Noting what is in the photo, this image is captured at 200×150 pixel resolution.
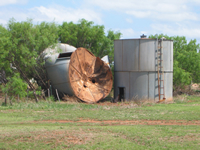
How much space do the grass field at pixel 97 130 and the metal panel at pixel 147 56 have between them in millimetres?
6801

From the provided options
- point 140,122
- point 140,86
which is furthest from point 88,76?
point 140,122

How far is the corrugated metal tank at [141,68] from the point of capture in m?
23.0

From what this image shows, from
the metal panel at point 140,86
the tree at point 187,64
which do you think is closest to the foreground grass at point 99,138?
the metal panel at point 140,86

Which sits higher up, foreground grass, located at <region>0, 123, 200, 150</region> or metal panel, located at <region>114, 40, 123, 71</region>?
metal panel, located at <region>114, 40, 123, 71</region>

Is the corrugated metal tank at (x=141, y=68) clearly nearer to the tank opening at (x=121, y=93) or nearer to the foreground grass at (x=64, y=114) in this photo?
the tank opening at (x=121, y=93)

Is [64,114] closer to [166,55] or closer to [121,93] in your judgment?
[121,93]

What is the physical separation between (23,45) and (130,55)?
8.62 metres

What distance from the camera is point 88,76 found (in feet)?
77.6

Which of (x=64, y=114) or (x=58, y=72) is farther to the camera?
(x=58, y=72)

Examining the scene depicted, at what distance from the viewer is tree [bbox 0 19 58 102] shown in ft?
68.7

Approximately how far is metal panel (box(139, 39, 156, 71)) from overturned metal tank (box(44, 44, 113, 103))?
326 cm

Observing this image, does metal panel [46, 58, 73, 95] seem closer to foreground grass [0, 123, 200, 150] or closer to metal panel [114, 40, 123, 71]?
metal panel [114, 40, 123, 71]

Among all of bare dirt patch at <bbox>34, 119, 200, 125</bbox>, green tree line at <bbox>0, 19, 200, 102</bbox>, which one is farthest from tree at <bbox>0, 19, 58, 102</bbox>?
bare dirt patch at <bbox>34, 119, 200, 125</bbox>

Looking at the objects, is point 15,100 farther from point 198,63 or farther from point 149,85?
point 198,63
